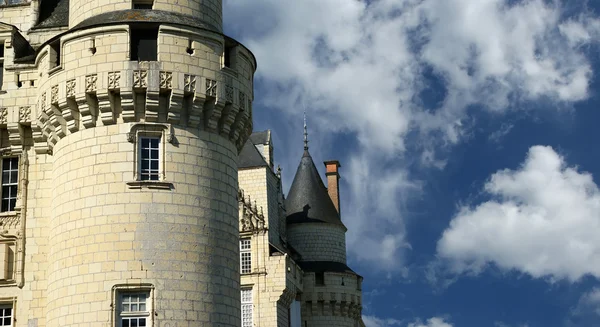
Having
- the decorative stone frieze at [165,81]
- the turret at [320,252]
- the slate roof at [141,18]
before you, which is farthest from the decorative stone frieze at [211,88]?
the turret at [320,252]

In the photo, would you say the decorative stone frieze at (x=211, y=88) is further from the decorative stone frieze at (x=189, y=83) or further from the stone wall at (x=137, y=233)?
the stone wall at (x=137, y=233)

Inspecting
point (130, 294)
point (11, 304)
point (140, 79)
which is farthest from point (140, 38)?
point (11, 304)

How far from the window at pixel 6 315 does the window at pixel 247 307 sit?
1992 centimetres

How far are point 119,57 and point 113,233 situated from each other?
4011 millimetres

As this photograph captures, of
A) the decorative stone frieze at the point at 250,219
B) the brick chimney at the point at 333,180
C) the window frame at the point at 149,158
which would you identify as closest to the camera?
the window frame at the point at 149,158

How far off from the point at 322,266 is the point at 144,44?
29.0 metres

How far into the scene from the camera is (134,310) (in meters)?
20.2

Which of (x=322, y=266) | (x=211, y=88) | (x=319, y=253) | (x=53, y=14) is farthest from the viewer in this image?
(x=319, y=253)

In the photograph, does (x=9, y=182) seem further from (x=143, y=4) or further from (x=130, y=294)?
(x=130, y=294)

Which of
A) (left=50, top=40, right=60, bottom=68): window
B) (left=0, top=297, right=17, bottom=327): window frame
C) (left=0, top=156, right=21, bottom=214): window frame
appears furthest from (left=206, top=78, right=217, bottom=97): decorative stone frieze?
(left=0, top=297, right=17, bottom=327): window frame

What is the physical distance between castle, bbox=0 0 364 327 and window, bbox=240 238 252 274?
20003mm

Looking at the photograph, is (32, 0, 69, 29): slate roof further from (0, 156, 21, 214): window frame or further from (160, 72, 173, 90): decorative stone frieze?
(160, 72, 173, 90): decorative stone frieze

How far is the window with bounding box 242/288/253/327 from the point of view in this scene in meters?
42.4

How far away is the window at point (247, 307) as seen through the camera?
42.4 metres
